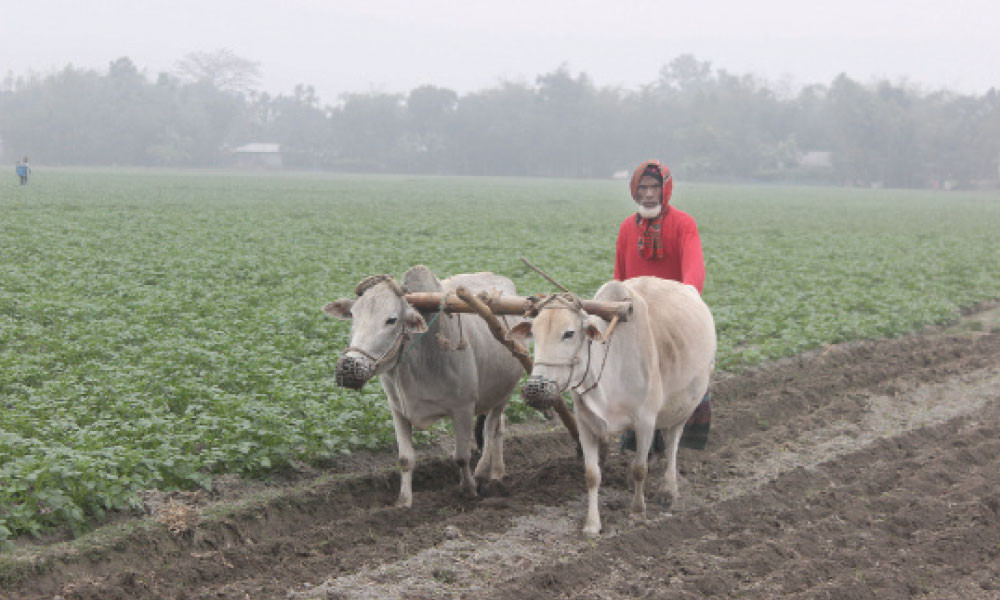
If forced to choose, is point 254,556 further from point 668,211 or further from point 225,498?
point 668,211

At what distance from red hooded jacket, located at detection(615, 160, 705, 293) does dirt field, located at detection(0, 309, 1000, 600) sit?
6.02ft

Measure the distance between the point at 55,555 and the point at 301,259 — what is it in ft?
55.4

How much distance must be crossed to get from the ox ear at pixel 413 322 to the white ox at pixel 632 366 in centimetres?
77

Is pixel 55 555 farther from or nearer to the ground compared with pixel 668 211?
nearer to the ground

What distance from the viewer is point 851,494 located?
8.28 metres

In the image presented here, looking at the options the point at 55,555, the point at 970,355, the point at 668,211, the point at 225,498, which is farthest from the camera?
the point at 970,355

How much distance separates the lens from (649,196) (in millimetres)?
8594

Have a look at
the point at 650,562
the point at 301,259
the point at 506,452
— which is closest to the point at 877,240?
the point at 301,259

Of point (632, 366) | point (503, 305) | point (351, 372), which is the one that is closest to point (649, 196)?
point (632, 366)

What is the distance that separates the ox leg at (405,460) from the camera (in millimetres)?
7898

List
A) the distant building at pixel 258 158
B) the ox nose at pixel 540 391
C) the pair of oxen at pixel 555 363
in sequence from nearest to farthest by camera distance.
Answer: the ox nose at pixel 540 391 → the pair of oxen at pixel 555 363 → the distant building at pixel 258 158

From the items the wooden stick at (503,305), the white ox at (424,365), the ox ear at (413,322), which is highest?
the wooden stick at (503,305)

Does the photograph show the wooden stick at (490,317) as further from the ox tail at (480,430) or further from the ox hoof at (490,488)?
the ox tail at (480,430)

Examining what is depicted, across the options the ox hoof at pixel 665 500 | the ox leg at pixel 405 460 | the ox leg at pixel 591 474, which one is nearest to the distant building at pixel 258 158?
the ox leg at pixel 405 460
